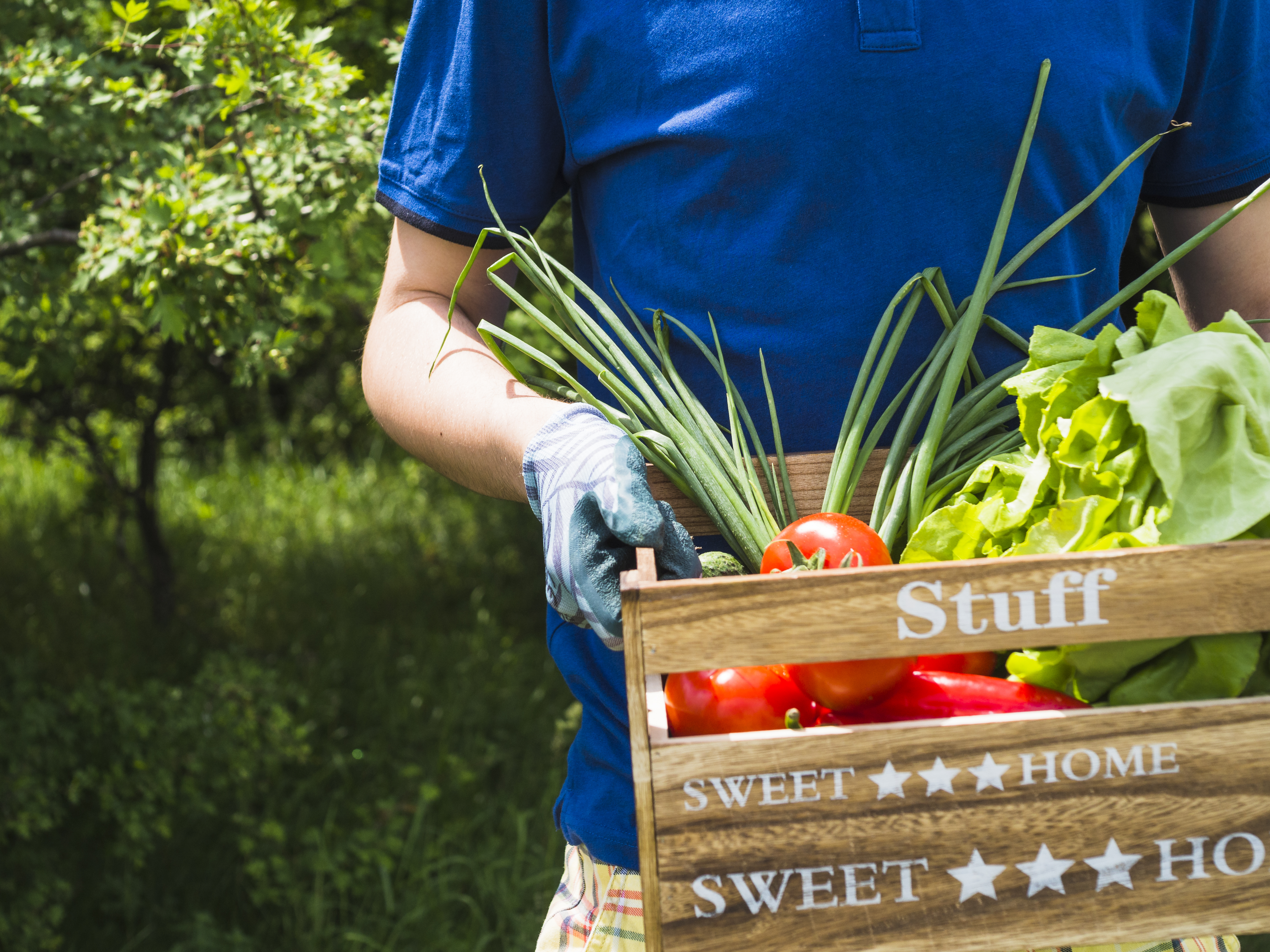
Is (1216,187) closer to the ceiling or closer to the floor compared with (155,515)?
closer to the ceiling

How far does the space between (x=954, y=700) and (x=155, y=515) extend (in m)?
3.90

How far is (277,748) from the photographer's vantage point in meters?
3.13

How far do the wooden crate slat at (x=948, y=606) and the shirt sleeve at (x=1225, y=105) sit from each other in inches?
27.1

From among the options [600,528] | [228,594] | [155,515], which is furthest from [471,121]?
[228,594]

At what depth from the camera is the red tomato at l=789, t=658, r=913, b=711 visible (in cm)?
87

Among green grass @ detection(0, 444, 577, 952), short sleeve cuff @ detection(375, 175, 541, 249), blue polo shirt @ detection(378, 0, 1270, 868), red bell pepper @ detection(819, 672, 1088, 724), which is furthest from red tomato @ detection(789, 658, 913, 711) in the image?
green grass @ detection(0, 444, 577, 952)

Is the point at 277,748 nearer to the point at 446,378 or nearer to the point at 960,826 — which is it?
the point at 446,378

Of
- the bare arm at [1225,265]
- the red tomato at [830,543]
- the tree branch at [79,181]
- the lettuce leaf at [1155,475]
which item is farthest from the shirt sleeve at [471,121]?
the tree branch at [79,181]

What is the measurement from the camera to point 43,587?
429 cm

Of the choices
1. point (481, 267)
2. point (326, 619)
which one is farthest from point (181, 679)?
point (481, 267)

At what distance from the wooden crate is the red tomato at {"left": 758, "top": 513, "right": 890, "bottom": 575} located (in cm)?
16

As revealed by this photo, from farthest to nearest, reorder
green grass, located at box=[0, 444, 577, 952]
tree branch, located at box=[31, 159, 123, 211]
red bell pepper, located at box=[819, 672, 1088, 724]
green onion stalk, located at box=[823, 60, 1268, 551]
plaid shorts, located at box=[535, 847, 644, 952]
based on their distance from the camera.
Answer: green grass, located at box=[0, 444, 577, 952] → tree branch, located at box=[31, 159, 123, 211] → plaid shorts, located at box=[535, 847, 644, 952] → green onion stalk, located at box=[823, 60, 1268, 551] → red bell pepper, located at box=[819, 672, 1088, 724]

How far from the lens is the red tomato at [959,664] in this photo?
99cm

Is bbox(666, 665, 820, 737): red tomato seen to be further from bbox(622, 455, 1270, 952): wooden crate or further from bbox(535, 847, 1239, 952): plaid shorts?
bbox(535, 847, 1239, 952): plaid shorts
